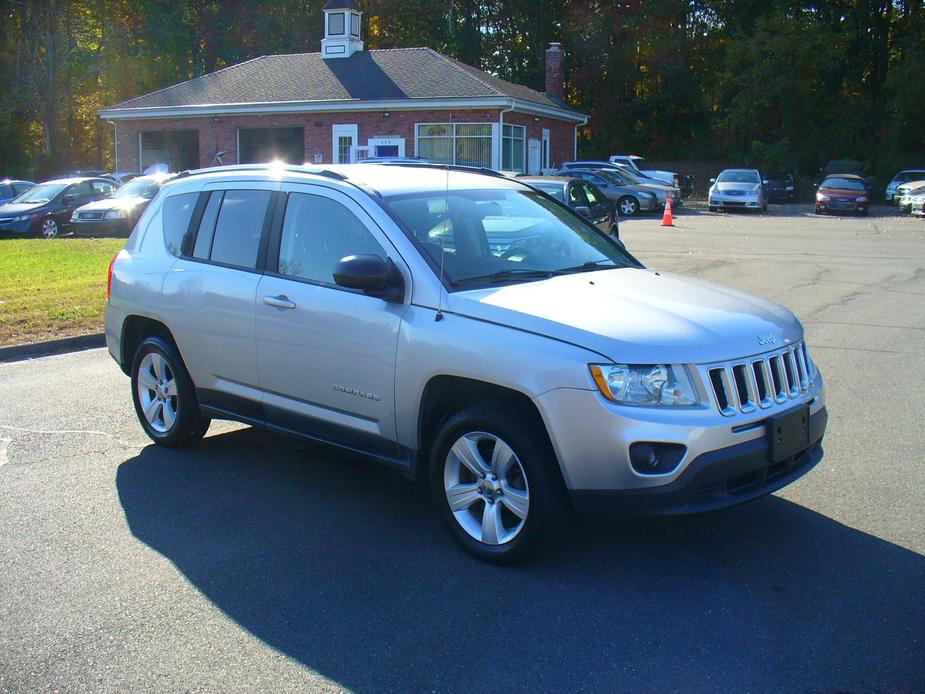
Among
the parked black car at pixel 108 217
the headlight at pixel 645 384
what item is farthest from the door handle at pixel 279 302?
the parked black car at pixel 108 217

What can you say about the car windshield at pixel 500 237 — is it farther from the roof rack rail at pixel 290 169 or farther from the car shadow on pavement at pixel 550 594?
the car shadow on pavement at pixel 550 594

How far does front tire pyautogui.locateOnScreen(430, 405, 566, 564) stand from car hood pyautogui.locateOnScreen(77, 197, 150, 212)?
21.0 meters

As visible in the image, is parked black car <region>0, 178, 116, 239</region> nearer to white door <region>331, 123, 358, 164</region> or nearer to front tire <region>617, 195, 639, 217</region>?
white door <region>331, 123, 358, 164</region>

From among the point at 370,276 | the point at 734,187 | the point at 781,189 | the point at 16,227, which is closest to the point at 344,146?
the point at 734,187

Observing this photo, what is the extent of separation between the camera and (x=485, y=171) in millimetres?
6582

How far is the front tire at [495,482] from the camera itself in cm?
444

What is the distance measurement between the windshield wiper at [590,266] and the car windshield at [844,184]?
33744 mm

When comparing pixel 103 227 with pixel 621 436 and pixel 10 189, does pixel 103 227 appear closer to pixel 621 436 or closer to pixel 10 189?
pixel 10 189

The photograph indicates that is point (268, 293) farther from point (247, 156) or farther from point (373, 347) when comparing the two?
point (247, 156)

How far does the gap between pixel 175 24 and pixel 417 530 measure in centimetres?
5900

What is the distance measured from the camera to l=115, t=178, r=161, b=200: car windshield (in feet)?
81.7

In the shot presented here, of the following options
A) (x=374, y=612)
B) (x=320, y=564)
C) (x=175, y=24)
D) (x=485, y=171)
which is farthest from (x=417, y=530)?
(x=175, y=24)

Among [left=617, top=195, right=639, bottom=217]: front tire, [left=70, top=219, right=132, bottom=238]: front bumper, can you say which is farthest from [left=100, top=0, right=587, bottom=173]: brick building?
[left=70, top=219, right=132, bottom=238]: front bumper

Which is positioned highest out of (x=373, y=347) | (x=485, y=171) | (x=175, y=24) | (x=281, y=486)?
(x=175, y=24)
